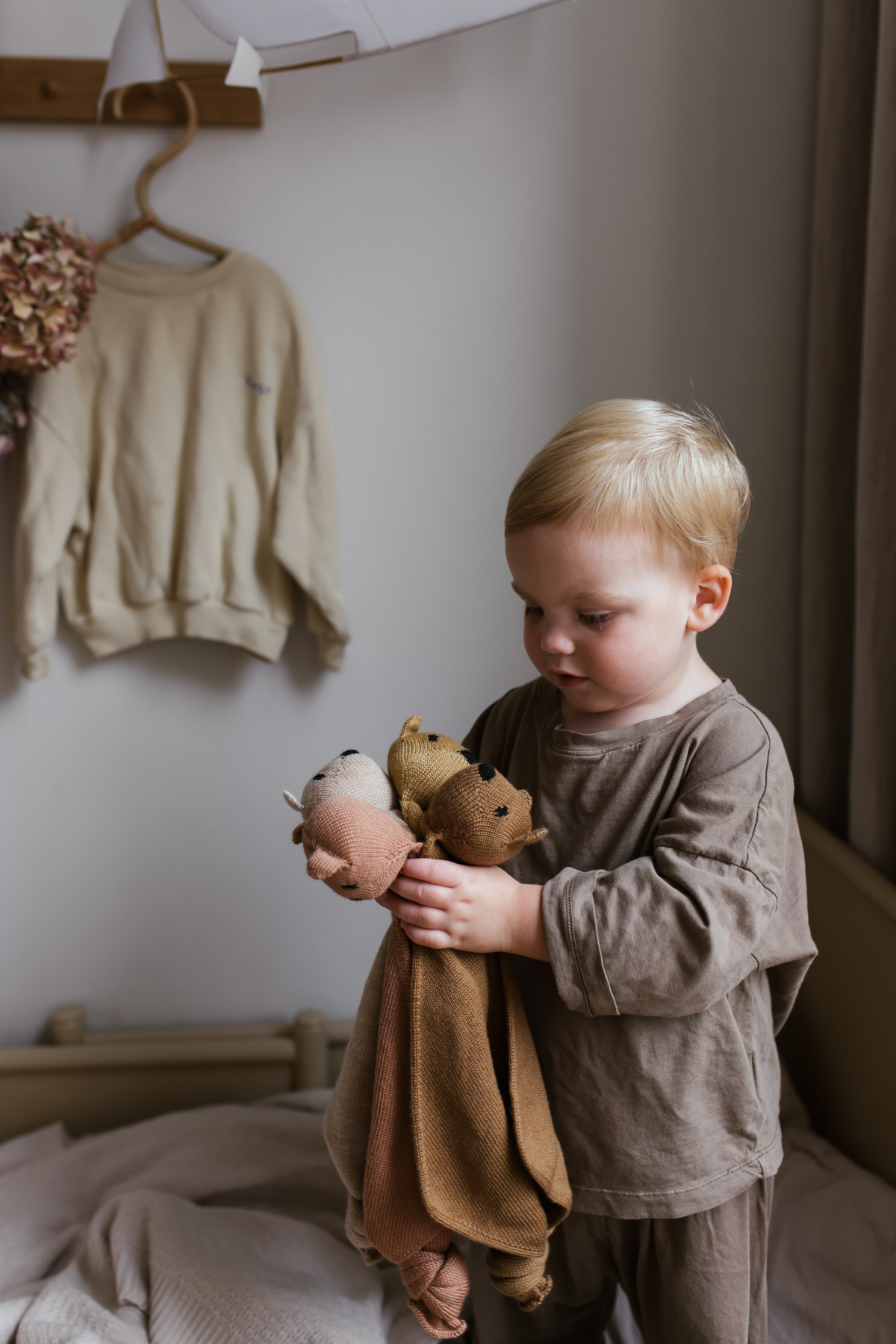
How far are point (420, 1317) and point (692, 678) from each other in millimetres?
554

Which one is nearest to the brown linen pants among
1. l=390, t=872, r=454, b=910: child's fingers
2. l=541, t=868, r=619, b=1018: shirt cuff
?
l=541, t=868, r=619, b=1018: shirt cuff

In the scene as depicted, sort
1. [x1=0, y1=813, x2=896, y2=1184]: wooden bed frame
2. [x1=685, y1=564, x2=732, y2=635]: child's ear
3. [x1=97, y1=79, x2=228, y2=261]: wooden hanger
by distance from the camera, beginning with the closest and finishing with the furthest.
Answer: [x1=685, y1=564, x2=732, y2=635]: child's ear, [x1=0, y1=813, x2=896, y2=1184]: wooden bed frame, [x1=97, y1=79, x2=228, y2=261]: wooden hanger

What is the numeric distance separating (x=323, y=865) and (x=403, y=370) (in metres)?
0.90

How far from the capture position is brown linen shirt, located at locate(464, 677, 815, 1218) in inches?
26.5

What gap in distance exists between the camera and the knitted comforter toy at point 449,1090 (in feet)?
2.17

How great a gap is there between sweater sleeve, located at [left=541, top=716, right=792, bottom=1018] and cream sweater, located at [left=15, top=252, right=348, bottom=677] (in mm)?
706

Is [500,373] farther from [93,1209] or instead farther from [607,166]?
[93,1209]

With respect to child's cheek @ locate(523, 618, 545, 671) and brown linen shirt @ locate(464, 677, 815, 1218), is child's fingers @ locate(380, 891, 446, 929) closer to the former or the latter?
brown linen shirt @ locate(464, 677, 815, 1218)

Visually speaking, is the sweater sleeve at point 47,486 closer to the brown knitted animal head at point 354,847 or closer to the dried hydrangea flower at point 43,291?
the dried hydrangea flower at point 43,291

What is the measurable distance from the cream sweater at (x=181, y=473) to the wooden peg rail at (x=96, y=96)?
19cm

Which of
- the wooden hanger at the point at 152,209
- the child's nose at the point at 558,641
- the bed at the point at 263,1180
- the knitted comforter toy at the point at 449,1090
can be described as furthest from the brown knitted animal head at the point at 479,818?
the wooden hanger at the point at 152,209

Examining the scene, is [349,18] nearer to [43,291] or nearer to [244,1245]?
[43,291]

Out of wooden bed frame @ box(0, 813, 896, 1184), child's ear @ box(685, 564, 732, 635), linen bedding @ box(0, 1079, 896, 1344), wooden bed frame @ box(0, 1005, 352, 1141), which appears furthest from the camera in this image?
wooden bed frame @ box(0, 1005, 352, 1141)

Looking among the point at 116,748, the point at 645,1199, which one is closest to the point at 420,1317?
the point at 645,1199
